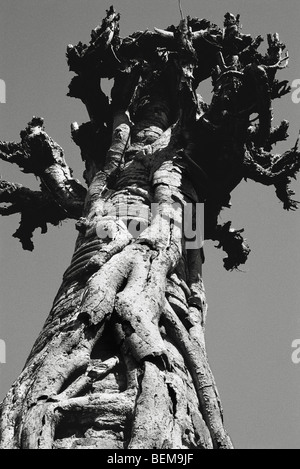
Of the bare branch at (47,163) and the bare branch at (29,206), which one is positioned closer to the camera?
the bare branch at (47,163)

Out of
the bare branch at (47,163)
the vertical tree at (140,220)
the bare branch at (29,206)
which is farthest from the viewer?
the bare branch at (29,206)

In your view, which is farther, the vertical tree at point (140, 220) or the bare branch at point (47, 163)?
the bare branch at point (47, 163)

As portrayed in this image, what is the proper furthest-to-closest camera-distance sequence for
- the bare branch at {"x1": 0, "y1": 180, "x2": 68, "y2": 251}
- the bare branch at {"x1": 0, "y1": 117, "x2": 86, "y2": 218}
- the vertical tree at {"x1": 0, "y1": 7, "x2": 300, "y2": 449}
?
the bare branch at {"x1": 0, "y1": 180, "x2": 68, "y2": 251}
the bare branch at {"x1": 0, "y1": 117, "x2": 86, "y2": 218}
the vertical tree at {"x1": 0, "y1": 7, "x2": 300, "y2": 449}

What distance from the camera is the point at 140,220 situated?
612cm

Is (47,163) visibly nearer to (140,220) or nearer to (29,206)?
(29,206)

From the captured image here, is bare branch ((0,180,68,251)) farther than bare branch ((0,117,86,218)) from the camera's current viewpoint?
Yes

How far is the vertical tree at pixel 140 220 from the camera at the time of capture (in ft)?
12.4

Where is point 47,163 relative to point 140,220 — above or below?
above

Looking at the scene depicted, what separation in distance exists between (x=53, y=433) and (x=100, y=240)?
2.37 m

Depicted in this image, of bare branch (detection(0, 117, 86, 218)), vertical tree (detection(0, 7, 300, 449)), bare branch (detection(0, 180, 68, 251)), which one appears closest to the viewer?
vertical tree (detection(0, 7, 300, 449))

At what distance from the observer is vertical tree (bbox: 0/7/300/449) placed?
377 centimetres

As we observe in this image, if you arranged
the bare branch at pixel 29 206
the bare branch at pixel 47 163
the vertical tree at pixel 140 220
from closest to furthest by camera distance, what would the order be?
1. the vertical tree at pixel 140 220
2. the bare branch at pixel 47 163
3. the bare branch at pixel 29 206

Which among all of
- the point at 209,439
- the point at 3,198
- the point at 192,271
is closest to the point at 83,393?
the point at 209,439

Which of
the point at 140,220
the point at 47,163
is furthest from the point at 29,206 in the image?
the point at 140,220
